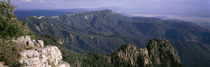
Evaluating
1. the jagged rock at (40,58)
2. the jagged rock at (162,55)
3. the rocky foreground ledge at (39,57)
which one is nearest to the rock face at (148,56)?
the jagged rock at (162,55)

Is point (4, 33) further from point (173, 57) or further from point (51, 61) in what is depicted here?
point (173, 57)

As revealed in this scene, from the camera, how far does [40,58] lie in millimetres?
30172

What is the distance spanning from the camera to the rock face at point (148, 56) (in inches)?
4818

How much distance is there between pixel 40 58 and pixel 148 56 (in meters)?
114

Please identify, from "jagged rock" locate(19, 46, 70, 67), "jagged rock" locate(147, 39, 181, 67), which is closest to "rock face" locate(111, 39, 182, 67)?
"jagged rock" locate(147, 39, 181, 67)

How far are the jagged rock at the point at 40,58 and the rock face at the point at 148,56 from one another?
3371 inches

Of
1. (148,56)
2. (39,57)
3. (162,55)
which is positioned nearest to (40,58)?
(39,57)

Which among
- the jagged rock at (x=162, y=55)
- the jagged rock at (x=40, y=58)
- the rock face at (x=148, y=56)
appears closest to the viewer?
the jagged rock at (x=40, y=58)

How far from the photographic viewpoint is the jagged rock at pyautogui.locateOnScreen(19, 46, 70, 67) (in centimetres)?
2748

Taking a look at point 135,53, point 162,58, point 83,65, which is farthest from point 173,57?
point 83,65

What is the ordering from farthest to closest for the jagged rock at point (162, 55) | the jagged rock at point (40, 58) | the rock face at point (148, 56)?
1. the jagged rock at point (162, 55)
2. the rock face at point (148, 56)
3. the jagged rock at point (40, 58)

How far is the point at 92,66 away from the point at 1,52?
77.8m

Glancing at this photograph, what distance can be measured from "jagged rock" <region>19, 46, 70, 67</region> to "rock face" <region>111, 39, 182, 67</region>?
85.6m

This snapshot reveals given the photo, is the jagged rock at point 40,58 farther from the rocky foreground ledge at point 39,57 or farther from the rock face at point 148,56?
the rock face at point 148,56
